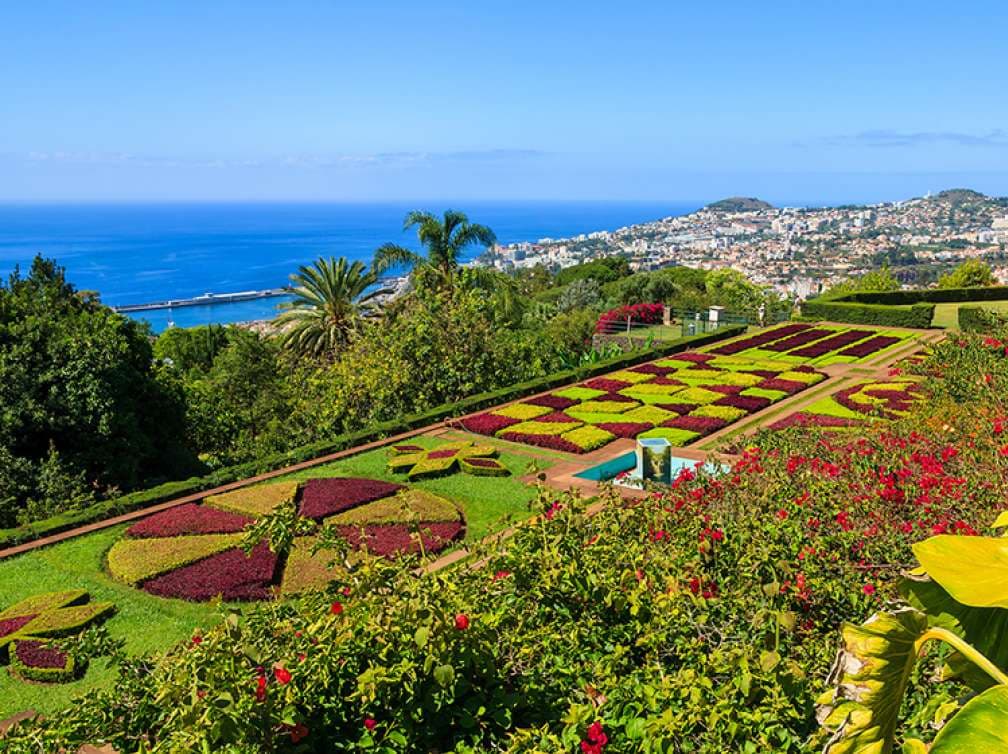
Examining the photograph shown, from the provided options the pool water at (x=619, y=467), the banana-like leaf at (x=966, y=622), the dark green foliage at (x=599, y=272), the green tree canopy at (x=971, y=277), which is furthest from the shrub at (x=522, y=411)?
the dark green foliage at (x=599, y=272)

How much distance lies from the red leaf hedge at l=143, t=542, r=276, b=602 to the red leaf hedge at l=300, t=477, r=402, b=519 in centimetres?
158

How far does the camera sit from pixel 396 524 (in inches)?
458

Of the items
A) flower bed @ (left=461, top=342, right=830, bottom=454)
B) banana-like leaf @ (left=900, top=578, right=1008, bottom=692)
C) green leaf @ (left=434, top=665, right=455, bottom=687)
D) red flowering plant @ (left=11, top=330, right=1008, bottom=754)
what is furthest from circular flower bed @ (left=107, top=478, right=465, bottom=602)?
banana-like leaf @ (left=900, top=578, right=1008, bottom=692)

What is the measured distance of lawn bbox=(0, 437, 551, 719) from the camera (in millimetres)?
7625

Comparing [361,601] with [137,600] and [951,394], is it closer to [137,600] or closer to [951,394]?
[137,600]

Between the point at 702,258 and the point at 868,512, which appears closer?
the point at 868,512

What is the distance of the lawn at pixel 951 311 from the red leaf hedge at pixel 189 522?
29676 mm

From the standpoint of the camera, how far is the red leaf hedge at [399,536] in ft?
35.0

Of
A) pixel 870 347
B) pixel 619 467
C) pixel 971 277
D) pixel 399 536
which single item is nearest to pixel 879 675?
pixel 399 536

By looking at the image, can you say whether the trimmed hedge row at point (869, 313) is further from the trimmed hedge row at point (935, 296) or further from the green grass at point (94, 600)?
the green grass at point (94, 600)

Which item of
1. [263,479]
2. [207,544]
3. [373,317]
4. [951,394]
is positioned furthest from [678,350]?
[207,544]

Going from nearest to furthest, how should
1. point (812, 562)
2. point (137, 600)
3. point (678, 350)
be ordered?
1. point (812, 562)
2. point (137, 600)
3. point (678, 350)

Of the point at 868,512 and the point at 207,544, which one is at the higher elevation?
the point at 868,512

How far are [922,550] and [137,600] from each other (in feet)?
32.6
